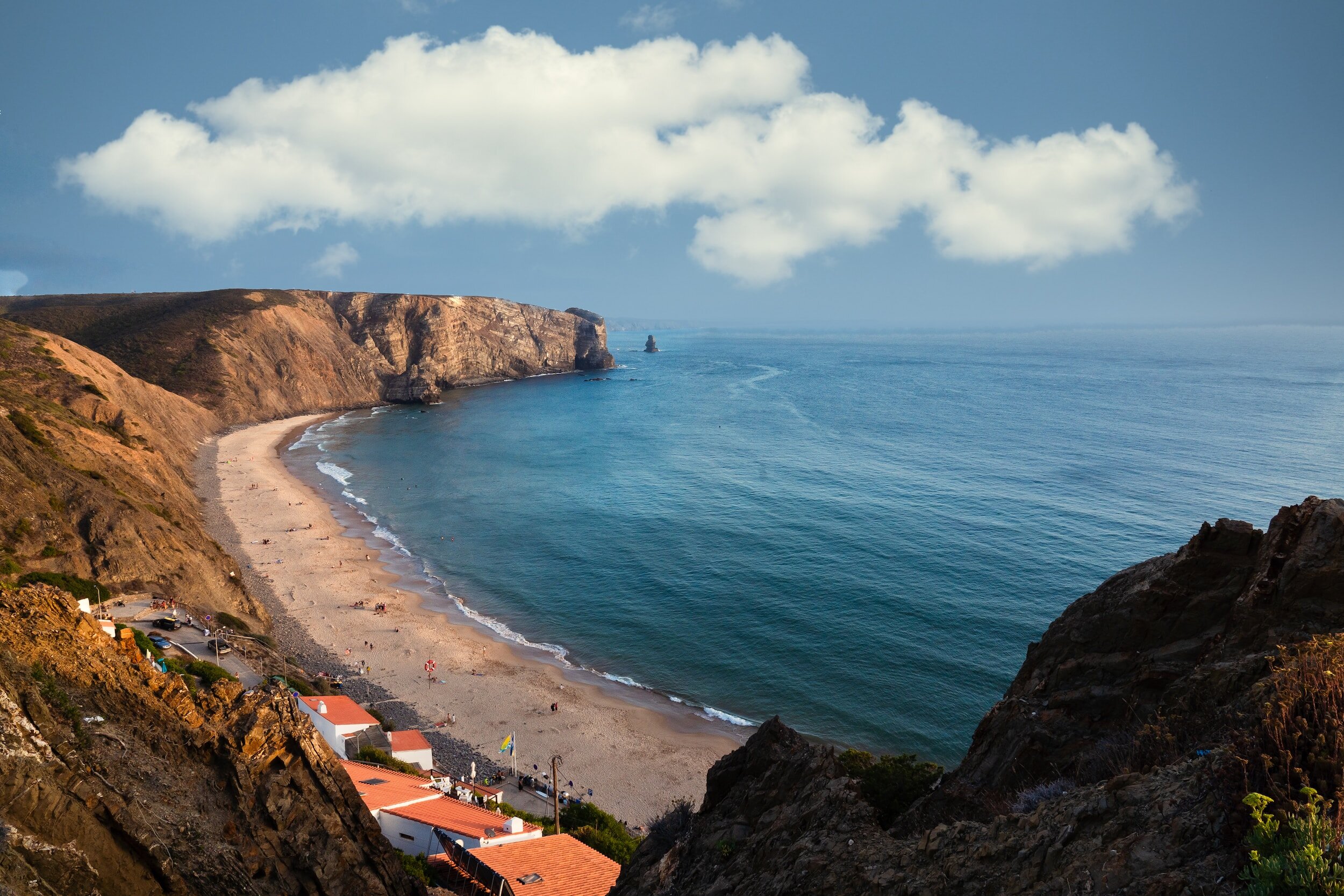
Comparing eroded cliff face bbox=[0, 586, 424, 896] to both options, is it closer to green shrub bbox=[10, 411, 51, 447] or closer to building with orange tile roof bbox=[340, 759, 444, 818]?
building with orange tile roof bbox=[340, 759, 444, 818]

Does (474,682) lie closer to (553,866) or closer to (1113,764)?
(553,866)

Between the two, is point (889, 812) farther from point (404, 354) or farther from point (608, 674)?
point (404, 354)

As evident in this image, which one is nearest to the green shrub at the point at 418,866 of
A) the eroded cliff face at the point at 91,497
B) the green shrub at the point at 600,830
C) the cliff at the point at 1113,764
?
the green shrub at the point at 600,830

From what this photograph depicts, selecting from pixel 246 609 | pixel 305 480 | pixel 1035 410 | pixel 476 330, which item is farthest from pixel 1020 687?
pixel 476 330

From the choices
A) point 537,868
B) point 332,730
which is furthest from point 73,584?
point 537,868

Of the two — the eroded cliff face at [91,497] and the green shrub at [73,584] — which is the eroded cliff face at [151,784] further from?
the eroded cliff face at [91,497]

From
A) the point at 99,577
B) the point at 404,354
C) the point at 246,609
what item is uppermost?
the point at 404,354
